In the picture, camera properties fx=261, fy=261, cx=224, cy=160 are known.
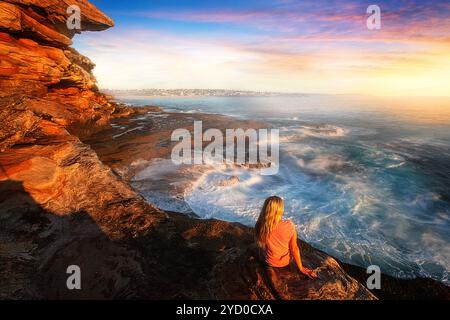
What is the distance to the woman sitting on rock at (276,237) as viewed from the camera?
4.55m

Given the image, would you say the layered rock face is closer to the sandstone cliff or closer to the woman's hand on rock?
the sandstone cliff

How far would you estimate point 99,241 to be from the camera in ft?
20.2

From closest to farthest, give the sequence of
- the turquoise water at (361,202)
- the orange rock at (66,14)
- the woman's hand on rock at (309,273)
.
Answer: the woman's hand on rock at (309,273), the turquoise water at (361,202), the orange rock at (66,14)

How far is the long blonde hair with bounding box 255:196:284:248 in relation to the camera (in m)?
4.54

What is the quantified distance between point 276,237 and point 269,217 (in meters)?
0.36

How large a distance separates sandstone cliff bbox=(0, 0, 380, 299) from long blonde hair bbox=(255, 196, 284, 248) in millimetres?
558

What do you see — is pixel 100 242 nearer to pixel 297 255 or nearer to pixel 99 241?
pixel 99 241

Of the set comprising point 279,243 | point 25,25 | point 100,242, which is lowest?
point 100,242

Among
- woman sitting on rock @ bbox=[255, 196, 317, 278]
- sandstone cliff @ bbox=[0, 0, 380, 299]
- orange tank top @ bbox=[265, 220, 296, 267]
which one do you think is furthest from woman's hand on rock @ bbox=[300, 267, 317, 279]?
orange tank top @ bbox=[265, 220, 296, 267]

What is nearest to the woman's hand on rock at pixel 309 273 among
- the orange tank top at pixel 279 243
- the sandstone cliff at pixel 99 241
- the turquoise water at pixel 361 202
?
the sandstone cliff at pixel 99 241

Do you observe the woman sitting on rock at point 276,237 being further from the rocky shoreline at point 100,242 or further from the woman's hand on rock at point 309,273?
the rocky shoreline at point 100,242

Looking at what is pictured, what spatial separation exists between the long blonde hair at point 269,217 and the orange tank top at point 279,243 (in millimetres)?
83

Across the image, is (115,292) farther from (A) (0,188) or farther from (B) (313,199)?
(B) (313,199)

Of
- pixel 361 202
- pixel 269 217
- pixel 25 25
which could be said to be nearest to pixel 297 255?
pixel 269 217
